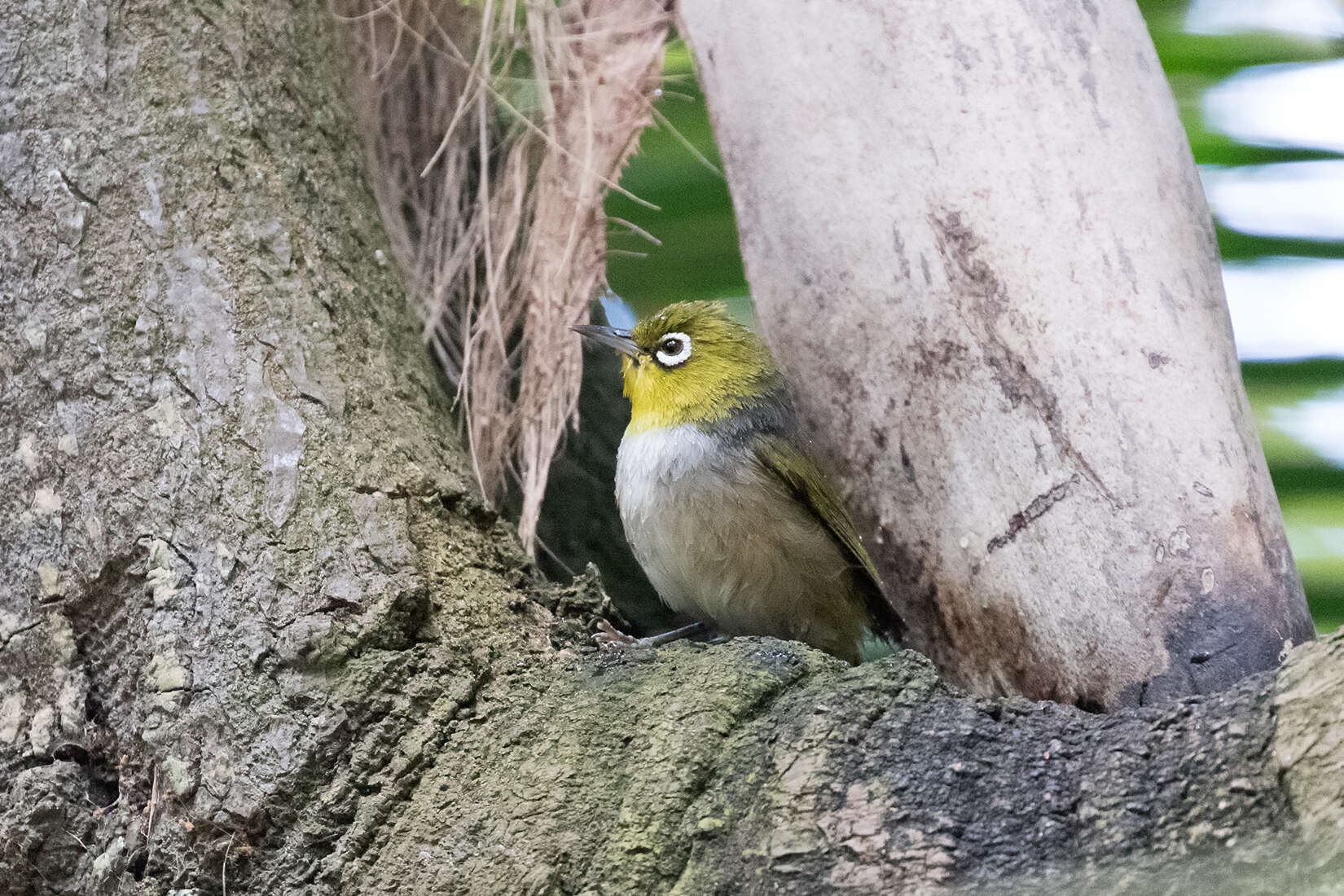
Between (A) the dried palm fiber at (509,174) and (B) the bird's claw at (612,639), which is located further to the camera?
(A) the dried palm fiber at (509,174)

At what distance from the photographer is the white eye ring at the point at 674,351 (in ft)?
10.7

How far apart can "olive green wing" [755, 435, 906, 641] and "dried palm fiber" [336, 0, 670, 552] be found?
776 mm

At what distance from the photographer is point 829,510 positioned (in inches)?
112

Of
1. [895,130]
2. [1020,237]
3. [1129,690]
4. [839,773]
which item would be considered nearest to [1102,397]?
[1020,237]

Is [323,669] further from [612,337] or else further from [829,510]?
[612,337]

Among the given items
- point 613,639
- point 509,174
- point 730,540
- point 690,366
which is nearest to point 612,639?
point 613,639

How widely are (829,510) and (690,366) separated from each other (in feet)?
2.16

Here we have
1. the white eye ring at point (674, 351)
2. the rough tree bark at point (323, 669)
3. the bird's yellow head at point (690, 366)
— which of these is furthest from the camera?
the white eye ring at point (674, 351)

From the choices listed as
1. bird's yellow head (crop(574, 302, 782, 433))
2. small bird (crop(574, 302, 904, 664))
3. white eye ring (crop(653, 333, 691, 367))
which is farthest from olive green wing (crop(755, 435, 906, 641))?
white eye ring (crop(653, 333, 691, 367))

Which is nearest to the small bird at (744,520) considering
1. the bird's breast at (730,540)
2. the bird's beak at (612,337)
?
the bird's breast at (730,540)

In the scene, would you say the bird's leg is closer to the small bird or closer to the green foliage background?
the small bird

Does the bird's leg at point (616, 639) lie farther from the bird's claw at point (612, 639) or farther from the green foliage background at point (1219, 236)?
the green foliage background at point (1219, 236)

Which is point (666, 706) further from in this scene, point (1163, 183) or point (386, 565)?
point (1163, 183)

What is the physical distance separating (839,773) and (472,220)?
102 inches
